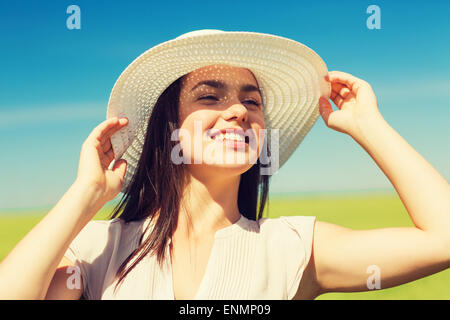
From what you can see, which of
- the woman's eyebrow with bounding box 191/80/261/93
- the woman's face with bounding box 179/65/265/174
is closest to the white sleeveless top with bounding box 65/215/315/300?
the woman's face with bounding box 179/65/265/174

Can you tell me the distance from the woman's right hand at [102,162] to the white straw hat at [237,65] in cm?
6

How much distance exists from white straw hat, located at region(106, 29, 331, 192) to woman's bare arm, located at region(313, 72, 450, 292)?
0.52 metres

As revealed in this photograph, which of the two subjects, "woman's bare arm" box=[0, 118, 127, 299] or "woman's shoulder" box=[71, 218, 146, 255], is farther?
"woman's shoulder" box=[71, 218, 146, 255]

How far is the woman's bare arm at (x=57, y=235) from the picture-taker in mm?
1749

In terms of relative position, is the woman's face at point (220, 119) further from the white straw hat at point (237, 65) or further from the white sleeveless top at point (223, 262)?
the white sleeveless top at point (223, 262)

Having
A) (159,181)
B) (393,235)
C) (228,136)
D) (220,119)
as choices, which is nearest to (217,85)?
(220,119)

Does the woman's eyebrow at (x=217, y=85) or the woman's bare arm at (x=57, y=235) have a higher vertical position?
the woman's eyebrow at (x=217, y=85)

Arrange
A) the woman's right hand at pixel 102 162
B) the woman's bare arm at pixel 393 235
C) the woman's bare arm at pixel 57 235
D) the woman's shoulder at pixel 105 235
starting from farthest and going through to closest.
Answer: the woman's shoulder at pixel 105 235 < the woman's right hand at pixel 102 162 < the woman's bare arm at pixel 393 235 < the woman's bare arm at pixel 57 235

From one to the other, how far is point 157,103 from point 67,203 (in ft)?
2.82

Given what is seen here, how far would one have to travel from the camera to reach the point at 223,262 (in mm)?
2102

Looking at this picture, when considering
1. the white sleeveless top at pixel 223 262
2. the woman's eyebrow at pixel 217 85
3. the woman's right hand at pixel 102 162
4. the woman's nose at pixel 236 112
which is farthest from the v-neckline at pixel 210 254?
the woman's eyebrow at pixel 217 85

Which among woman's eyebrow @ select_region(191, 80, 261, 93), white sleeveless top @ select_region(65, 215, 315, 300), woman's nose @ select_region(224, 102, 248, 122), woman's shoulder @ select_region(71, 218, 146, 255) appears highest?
woman's eyebrow @ select_region(191, 80, 261, 93)

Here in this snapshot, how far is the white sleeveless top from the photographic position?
2.00 meters

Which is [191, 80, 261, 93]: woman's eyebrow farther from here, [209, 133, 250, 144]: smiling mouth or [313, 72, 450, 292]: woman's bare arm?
[313, 72, 450, 292]: woman's bare arm
